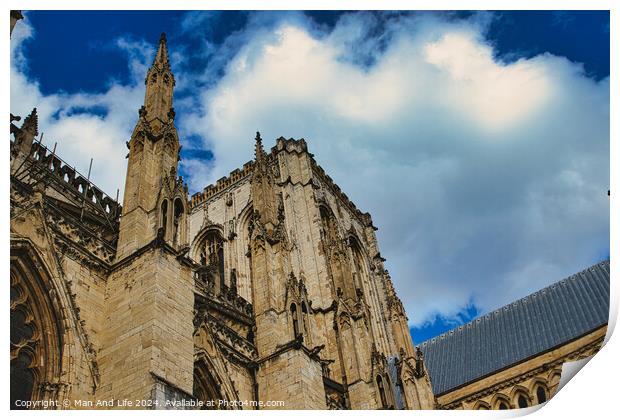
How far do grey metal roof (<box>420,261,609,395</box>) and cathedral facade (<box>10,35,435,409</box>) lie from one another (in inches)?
177

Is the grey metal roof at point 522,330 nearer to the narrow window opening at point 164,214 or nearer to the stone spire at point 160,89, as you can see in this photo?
the stone spire at point 160,89

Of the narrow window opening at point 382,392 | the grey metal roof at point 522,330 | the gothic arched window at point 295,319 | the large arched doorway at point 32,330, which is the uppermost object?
the grey metal roof at point 522,330

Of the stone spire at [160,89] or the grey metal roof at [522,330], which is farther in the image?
the grey metal roof at [522,330]

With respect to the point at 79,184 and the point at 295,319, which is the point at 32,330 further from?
the point at 79,184

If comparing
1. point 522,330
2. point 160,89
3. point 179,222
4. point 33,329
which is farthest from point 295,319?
point 522,330

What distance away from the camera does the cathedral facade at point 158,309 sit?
8.62 meters

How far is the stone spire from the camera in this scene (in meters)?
13.5

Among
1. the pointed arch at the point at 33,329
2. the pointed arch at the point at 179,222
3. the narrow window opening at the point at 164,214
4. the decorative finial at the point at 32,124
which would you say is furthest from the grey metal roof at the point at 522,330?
the pointed arch at the point at 33,329

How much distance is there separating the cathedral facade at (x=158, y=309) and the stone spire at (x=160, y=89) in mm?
37

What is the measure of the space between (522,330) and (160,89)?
1914cm

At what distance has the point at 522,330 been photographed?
2586 cm

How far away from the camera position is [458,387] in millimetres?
24000
